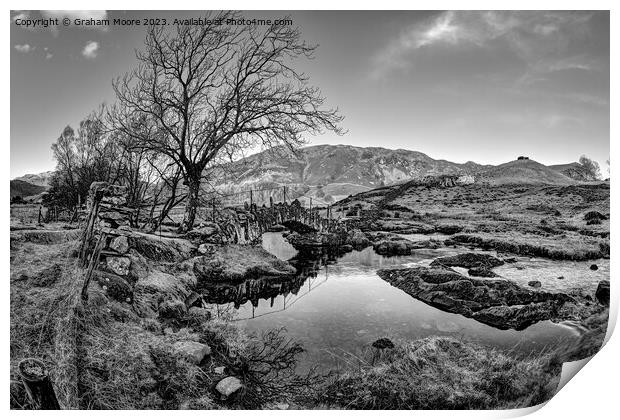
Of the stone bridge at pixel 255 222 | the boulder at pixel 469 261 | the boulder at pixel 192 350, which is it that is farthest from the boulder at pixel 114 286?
the boulder at pixel 469 261

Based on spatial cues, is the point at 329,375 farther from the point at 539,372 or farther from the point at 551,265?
the point at 551,265

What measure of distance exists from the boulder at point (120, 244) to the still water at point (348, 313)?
146 cm

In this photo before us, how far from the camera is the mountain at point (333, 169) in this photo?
5.27 m

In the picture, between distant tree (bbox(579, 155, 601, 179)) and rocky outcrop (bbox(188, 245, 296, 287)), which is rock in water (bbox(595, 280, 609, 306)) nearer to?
distant tree (bbox(579, 155, 601, 179))

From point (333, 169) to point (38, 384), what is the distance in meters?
4.20

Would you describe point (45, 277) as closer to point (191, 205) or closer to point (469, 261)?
point (191, 205)

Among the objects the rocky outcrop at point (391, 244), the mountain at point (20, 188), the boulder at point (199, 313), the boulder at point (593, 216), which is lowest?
the boulder at point (199, 313)

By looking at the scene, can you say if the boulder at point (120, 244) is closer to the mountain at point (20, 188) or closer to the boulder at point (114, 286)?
the boulder at point (114, 286)

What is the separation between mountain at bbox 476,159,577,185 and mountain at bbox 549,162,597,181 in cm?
5

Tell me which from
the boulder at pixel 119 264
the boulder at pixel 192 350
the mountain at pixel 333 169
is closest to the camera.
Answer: the boulder at pixel 192 350

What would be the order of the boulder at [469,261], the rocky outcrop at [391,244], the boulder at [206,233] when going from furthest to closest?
the boulder at [206,233] → the rocky outcrop at [391,244] → the boulder at [469,261]

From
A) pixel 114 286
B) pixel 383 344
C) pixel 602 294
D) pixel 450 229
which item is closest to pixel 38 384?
pixel 114 286

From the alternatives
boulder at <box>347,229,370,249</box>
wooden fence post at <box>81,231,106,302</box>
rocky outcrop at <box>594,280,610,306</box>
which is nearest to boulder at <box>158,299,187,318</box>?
wooden fence post at <box>81,231,106,302</box>

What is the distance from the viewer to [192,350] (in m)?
4.13
